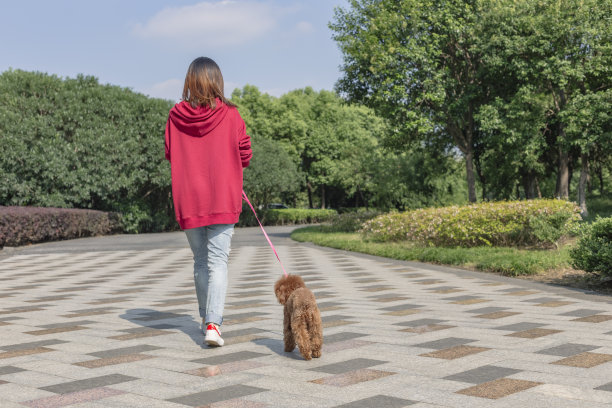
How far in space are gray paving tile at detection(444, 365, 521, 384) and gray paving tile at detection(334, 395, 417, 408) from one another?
0.53 metres

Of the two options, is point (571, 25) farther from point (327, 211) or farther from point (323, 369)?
point (327, 211)

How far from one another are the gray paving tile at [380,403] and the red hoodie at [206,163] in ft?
5.90

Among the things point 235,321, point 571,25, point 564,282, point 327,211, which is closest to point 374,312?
point 235,321

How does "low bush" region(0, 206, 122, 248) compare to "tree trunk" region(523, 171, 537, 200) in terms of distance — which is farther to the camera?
"tree trunk" region(523, 171, 537, 200)

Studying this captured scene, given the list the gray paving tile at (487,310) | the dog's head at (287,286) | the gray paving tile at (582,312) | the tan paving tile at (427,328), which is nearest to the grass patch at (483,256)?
the gray paving tile at (582,312)

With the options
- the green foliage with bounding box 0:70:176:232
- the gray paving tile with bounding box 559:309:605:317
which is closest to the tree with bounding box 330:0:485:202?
the green foliage with bounding box 0:70:176:232

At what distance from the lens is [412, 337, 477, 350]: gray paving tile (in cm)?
437

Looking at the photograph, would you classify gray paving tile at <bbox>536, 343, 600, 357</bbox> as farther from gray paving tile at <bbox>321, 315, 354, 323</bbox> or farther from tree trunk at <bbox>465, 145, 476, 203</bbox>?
tree trunk at <bbox>465, 145, 476, 203</bbox>

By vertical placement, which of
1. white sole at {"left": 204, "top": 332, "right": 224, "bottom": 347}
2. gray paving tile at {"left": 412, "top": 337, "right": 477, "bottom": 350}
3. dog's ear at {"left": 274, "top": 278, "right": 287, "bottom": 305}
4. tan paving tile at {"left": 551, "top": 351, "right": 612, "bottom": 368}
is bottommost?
gray paving tile at {"left": 412, "top": 337, "right": 477, "bottom": 350}

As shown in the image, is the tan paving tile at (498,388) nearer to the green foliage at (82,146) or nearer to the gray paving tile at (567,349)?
the gray paving tile at (567,349)

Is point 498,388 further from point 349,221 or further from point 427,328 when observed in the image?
point 349,221

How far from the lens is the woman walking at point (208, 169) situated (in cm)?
443

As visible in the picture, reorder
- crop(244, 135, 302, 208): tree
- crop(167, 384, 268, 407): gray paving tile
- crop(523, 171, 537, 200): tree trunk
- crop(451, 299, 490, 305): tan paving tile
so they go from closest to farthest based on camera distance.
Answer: crop(167, 384, 268, 407): gray paving tile → crop(451, 299, 490, 305): tan paving tile → crop(523, 171, 537, 200): tree trunk → crop(244, 135, 302, 208): tree

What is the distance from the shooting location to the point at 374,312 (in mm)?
6016
